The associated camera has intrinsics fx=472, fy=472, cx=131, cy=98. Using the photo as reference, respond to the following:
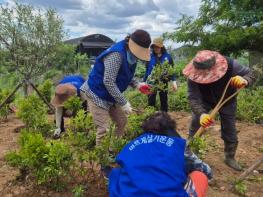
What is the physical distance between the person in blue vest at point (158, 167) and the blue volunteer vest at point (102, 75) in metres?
1.22

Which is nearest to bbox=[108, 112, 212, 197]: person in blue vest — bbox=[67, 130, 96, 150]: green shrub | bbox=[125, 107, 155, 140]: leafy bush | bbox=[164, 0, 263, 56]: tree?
bbox=[67, 130, 96, 150]: green shrub

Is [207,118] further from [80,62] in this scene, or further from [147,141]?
[80,62]

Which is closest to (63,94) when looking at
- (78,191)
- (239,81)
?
(78,191)

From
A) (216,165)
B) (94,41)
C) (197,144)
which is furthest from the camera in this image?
(94,41)

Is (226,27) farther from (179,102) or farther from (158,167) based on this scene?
(158,167)

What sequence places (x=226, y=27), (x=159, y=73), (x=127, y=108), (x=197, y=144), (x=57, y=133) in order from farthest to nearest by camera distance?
(x=226, y=27), (x=57, y=133), (x=159, y=73), (x=127, y=108), (x=197, y=144)

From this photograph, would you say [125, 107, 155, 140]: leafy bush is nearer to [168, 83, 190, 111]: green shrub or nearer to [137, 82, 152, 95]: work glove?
[137, 82, 152, 95]: work glove

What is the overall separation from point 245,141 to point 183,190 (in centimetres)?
424

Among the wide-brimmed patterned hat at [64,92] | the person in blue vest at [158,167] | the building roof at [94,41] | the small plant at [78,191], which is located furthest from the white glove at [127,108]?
the building roof at [94,41]

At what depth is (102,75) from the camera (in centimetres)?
485

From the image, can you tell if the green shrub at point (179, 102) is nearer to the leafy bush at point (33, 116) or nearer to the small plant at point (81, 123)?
the leafy bush at point (33, 116)

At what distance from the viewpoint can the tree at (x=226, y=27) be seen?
11.8 metres

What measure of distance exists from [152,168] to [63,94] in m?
3.82

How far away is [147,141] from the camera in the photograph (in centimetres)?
341
